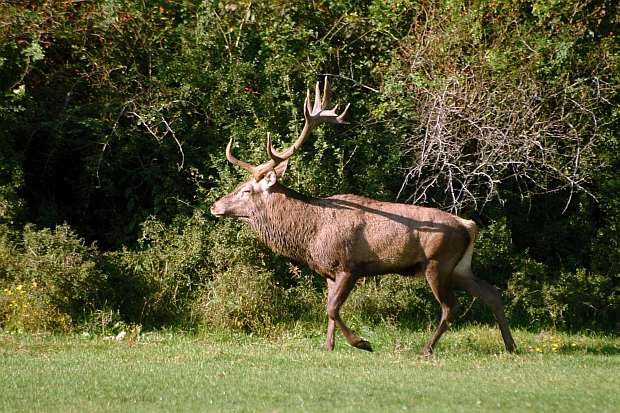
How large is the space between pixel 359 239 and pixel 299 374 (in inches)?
83.7

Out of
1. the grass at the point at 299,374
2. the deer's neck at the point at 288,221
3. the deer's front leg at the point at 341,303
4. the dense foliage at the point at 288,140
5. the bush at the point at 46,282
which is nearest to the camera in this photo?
the grass at the point at 299,374

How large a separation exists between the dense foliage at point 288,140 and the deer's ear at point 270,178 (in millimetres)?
1718

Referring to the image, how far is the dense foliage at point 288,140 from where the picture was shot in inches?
469

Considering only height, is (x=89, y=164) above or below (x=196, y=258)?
above

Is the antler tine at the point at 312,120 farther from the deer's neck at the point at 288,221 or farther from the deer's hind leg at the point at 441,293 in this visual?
the deer's hind leg at the point at 441,293

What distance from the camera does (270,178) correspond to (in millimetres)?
10406

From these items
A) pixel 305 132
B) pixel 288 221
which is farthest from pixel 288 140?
pixel 288 221

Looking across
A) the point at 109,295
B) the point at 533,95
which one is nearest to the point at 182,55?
the point at 109,295

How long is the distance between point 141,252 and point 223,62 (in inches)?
127

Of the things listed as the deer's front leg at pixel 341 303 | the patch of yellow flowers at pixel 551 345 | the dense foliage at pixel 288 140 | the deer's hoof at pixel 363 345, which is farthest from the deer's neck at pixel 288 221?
the patch of yellow flowers at pixel 551 345

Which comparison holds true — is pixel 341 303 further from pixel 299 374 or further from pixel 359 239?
pixel 299 374

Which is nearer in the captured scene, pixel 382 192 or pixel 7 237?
pixel 7 237

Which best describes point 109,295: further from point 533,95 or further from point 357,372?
point 533,95

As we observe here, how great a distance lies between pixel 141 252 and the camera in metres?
12.4
